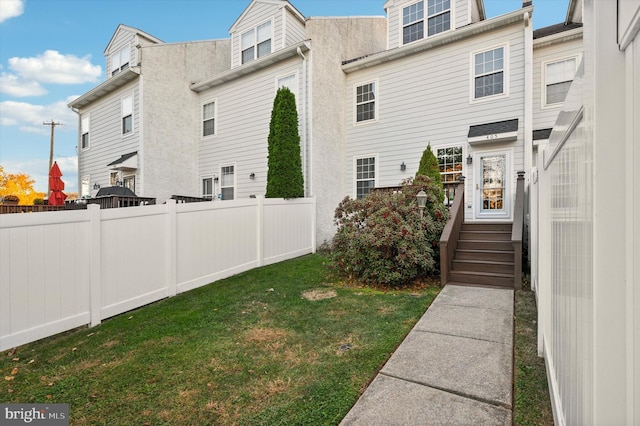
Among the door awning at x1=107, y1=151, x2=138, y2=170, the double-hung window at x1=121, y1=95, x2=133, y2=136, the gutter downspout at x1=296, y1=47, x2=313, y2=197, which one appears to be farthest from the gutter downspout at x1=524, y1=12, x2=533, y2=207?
the double-hung window at x1=121, y1=95, x2=133, y2=136

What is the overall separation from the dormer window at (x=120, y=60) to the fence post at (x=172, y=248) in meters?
12.0

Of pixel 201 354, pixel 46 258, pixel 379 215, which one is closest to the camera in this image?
pixel 201 354

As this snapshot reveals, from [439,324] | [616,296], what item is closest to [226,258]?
[439,324]

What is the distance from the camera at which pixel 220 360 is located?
10.6 feet

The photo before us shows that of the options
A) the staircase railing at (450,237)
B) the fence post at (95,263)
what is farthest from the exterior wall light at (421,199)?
the fence post at (95,263)

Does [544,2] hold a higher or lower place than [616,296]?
higher

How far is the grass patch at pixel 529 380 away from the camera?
231cm

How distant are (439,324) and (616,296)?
3395 millimetres

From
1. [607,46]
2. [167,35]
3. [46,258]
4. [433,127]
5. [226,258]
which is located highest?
[167,35]

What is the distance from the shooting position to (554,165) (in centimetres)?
217

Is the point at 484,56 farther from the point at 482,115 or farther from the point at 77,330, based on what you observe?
the point at 77,330

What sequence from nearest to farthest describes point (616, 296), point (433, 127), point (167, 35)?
point (616, 296), point (433, 127), point (167, 35)

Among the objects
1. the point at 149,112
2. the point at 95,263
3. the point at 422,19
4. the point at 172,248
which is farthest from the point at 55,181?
the point at 422,19

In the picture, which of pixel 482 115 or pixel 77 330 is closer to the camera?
pixel 77 330
